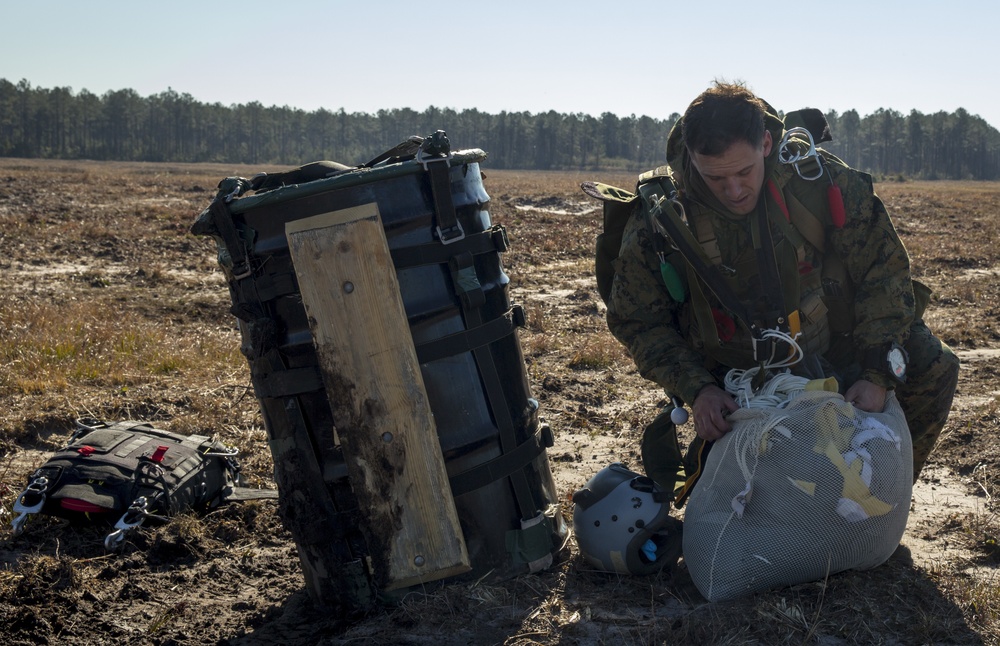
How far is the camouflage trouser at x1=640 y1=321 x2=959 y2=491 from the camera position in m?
3.71

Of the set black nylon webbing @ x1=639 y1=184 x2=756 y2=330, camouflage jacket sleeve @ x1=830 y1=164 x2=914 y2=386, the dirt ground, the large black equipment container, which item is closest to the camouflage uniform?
camouflage jacket sleeve @ x1=830 y1=164 x2=914 y2=386

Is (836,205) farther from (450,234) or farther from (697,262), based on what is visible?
(450,234)

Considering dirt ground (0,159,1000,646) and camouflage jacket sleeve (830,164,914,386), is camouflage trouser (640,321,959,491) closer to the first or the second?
camouflage jacket sleeve (830,164,914,386)

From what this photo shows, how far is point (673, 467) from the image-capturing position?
4047mm

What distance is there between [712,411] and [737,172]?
90cm

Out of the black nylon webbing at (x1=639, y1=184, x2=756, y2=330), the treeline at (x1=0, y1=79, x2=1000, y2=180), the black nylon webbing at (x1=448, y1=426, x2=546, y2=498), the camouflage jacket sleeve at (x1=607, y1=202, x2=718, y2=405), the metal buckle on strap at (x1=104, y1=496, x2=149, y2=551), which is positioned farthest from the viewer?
the treeline at (x1=0, y1=79, x2=1000, y2=180)

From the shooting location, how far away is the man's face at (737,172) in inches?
131

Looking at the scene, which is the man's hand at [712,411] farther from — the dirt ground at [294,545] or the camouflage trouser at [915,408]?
the dirt ground at [294,545]

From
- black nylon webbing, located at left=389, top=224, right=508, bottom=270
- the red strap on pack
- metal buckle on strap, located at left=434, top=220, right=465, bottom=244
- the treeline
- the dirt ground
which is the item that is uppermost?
the treeline

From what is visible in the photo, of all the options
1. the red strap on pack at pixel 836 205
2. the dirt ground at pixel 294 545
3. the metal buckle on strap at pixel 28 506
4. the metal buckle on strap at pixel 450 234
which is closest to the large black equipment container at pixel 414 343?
the metal buckle on strap at pixel 450 234

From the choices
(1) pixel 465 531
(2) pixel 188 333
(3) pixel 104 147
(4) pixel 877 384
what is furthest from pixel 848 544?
(3) pixel 104 147

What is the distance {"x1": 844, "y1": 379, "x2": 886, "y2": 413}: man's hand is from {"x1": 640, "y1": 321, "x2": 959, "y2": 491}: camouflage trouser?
31 centimetres

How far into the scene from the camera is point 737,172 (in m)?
3.36

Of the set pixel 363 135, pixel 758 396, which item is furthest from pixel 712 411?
pixel 363 135
